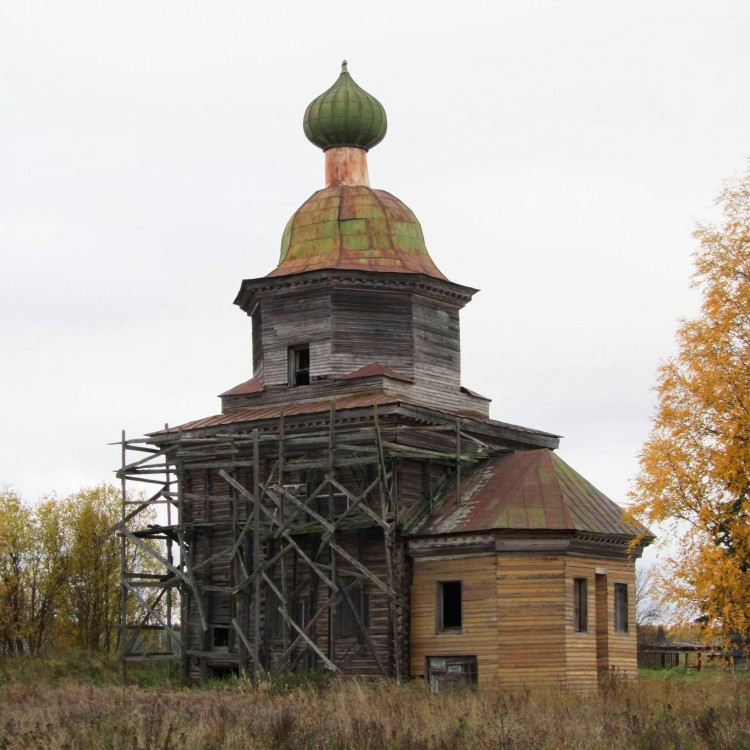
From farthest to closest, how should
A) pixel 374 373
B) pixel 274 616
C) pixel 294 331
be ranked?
pixel 294 331 → pixel 374 373 → pixel 274 616

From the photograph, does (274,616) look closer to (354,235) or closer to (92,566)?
(354,235)

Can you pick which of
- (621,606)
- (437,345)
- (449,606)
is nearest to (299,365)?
(437,345)

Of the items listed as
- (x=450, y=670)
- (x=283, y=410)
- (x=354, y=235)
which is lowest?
(x=450, y=670)

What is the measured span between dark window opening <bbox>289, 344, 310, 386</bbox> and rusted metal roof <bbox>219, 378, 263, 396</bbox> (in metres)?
0.98

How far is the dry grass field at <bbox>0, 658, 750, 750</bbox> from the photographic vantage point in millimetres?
16797

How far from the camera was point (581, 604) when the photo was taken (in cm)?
3002

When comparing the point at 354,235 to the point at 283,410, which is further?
the point at 354,235

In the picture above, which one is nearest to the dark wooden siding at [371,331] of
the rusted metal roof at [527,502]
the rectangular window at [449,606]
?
the rusted metal roof at [527,502]

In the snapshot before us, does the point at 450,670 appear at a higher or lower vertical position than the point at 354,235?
lower

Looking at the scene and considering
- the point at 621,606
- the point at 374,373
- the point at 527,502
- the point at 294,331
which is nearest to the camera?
the point at 527,502

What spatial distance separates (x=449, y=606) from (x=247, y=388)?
8366 millimetres

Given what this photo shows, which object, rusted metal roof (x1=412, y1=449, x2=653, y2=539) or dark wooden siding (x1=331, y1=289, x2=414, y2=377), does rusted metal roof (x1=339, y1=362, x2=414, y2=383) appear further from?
rusted metal roof (x1=412, y1=449, x2=653, y2=539)

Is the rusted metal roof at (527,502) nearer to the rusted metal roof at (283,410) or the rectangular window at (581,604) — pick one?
the rectangular window at (581,604)

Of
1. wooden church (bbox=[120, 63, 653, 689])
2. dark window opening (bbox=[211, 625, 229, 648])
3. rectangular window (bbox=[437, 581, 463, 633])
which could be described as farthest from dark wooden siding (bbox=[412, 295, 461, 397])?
dark window opening (bbox=[211, 625, 229, 648])
